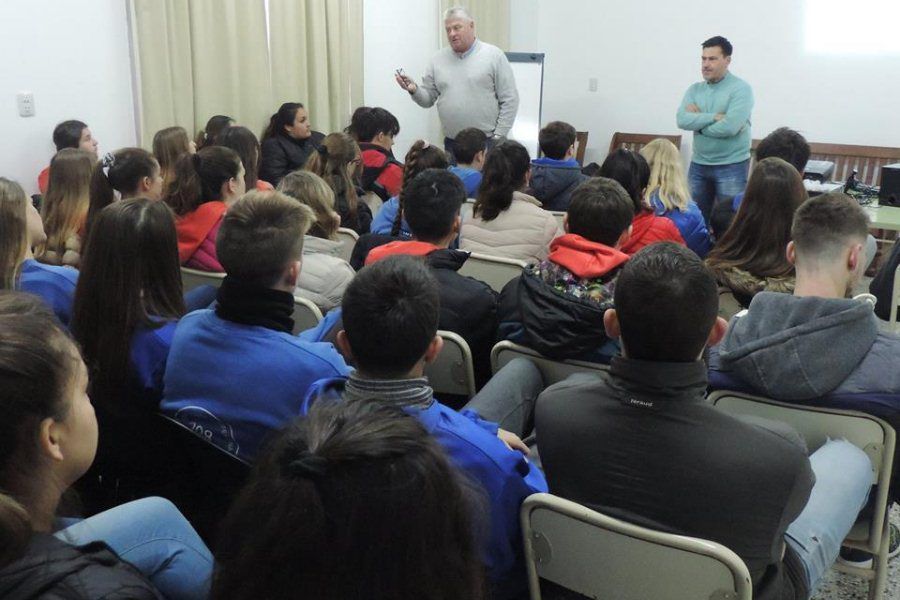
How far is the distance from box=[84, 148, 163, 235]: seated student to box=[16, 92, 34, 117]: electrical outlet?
151cm

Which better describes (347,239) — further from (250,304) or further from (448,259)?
(250,304)

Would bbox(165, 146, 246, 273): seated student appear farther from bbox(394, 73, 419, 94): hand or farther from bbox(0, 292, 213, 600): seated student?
bbox(394, 73, 419, 94): hand

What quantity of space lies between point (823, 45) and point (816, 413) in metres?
5.72

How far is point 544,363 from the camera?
2031 millimetres

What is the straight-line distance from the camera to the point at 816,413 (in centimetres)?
166

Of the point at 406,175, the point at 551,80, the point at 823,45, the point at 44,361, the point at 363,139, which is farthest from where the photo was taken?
the point at 551,80

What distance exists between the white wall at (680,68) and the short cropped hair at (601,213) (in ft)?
16.5

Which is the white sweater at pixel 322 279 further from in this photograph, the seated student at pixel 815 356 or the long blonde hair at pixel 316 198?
the seated student at pixel 815 356

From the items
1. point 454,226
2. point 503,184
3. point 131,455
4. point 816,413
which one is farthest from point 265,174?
point 816,413

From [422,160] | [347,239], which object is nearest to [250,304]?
[347,239]

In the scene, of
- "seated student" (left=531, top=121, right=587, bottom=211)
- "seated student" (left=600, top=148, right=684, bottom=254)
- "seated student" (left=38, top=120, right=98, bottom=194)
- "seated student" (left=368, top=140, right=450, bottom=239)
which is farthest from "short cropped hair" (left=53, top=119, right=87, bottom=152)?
"seated student" (left=600, top=148, right=684, bottom=254)

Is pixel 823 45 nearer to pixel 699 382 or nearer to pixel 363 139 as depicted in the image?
pixel 363 139

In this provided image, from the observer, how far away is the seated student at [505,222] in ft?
9.93

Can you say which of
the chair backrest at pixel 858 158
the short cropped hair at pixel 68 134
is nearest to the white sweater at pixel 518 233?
the short cropped hair at pixel 68 134
